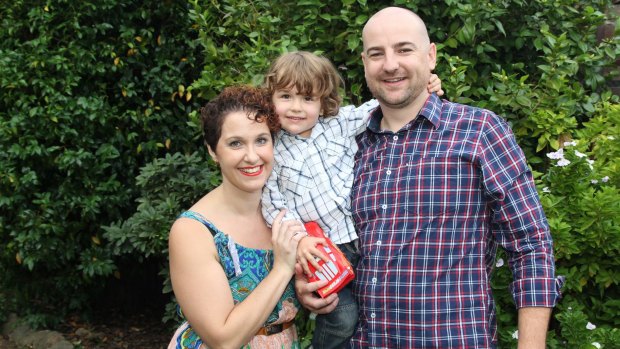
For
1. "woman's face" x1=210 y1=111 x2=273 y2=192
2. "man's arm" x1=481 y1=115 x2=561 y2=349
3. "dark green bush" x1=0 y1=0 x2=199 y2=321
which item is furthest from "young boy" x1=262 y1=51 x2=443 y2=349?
"dark green bush" x1=0 y1=0 x2=199 y2=321

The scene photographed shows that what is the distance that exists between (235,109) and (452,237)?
0.92 meters

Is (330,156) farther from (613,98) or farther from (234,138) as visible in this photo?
(613,98)

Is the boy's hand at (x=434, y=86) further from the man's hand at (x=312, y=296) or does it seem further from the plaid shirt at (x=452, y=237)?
the man's hand at (x=312, y=296)

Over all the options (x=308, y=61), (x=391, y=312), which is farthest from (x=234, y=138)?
(x=391, y=312)

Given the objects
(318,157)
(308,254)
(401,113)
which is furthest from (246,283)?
(401,113)

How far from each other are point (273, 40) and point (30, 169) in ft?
7.44

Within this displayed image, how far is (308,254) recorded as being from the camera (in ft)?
8.48

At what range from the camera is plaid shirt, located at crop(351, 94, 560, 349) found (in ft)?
8.14

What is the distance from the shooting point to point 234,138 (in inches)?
102

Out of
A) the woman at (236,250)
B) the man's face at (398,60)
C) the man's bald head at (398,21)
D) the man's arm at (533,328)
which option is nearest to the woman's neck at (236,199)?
the woman at (236,250)

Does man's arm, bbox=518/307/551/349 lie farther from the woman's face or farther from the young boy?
the woman's face

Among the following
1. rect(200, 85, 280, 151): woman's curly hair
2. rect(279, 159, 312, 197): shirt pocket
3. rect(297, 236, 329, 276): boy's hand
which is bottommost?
rect(297, 236, 329, 276): boy's hand

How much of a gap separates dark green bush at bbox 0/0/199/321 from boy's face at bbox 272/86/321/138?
8.18 feet

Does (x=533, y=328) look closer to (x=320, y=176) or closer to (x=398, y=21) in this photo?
(x=320, y=176)
